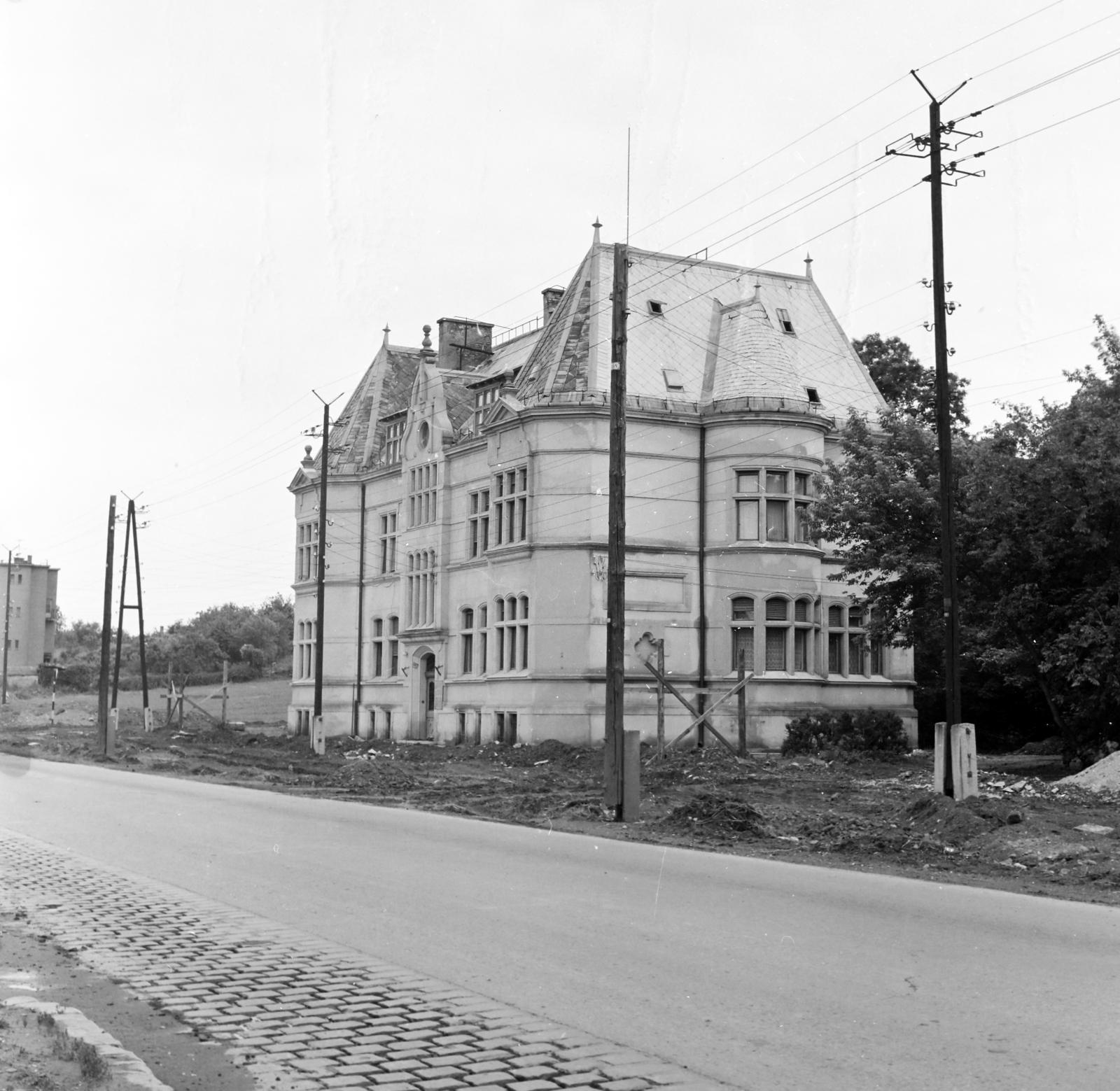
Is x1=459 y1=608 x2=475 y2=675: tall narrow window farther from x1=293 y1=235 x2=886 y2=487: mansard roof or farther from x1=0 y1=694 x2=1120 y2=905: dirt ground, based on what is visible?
x1=293 y1=235 x2=886 y2=487: mansard roof

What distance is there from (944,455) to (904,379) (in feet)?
122

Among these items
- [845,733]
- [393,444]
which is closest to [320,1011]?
[845,733]

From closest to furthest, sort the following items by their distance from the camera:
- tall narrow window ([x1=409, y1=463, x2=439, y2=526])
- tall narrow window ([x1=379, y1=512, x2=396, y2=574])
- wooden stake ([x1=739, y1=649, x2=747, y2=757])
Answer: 1. wooden stake ([x1=739, y1=649, x2=747, y2=757])
2. tall narrow window ([x1=409, y1=463, x2=439, y2=526])
3. tall narrow window ([x1=379, y1=512, x2=396, y2=574])

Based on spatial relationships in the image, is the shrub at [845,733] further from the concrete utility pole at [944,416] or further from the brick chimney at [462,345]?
the brick chimney at [462,345]

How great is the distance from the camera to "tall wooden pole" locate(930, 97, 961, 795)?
71.2 ft

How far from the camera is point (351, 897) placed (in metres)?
12.8

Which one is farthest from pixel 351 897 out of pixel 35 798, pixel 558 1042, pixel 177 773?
pixel 177 773

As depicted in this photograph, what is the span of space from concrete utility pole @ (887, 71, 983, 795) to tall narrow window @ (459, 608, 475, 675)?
26.5 metres

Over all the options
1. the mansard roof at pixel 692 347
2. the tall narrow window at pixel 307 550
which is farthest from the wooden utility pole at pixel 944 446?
the tall narrow window at pixel 307 550

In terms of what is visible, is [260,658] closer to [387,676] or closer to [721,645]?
[387,676]

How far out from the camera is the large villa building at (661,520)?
42.2 metres

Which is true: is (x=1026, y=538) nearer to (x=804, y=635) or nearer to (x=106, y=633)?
(x=804, y=635)

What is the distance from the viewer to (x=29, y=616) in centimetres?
13638

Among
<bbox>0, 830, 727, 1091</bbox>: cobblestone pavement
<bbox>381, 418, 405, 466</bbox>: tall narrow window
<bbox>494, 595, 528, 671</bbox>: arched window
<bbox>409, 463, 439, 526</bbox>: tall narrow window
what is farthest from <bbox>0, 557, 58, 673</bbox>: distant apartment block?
<bbox>0, 830, 727, 1091</bbox>: cobblestone pavement
